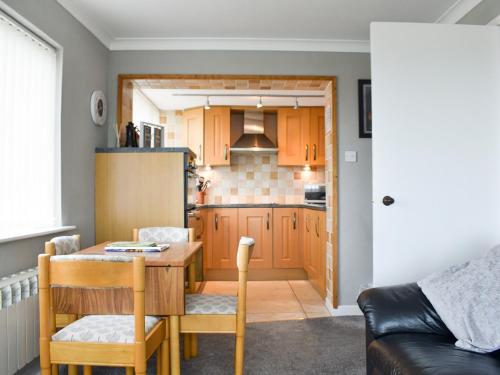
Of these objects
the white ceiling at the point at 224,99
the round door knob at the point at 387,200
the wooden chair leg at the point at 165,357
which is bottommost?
the wooden chair leg at the point at 165,357

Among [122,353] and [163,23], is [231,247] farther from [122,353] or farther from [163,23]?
[122,353]

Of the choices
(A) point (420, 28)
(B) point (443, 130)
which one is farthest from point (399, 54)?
(B) point (443, 130)

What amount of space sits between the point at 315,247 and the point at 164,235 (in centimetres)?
198

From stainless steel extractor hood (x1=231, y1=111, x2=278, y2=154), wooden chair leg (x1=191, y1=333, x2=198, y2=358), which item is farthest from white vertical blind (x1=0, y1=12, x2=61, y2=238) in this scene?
stainless steel extractor hood (x1=231, y1=111, x2=278, y2=154)

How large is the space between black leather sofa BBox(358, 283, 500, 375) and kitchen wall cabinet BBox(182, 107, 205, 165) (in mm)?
3849

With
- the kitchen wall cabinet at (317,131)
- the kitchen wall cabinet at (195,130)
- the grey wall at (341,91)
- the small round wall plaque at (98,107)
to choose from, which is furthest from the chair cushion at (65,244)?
the kitchen wall cabinet at (317,131)

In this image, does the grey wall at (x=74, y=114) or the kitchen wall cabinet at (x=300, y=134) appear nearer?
the grey wall at (x=74, y=114)

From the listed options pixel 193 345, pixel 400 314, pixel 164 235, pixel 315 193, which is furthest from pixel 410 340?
pixel 315 193

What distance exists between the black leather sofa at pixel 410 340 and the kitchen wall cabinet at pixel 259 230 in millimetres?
3112

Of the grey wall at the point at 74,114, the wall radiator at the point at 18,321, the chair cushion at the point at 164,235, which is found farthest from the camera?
the chair cushion at the point at 164,235

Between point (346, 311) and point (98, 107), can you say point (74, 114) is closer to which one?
point (98, 107)

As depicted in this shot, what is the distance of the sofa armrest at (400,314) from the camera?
163 cm

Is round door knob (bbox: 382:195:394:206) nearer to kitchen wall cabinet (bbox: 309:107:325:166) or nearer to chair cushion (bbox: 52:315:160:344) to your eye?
chair cushion (bbox: 52:315:160:344)

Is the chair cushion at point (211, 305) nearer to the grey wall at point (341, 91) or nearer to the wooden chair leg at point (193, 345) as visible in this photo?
the wooden chair leg at point (193, 345)
